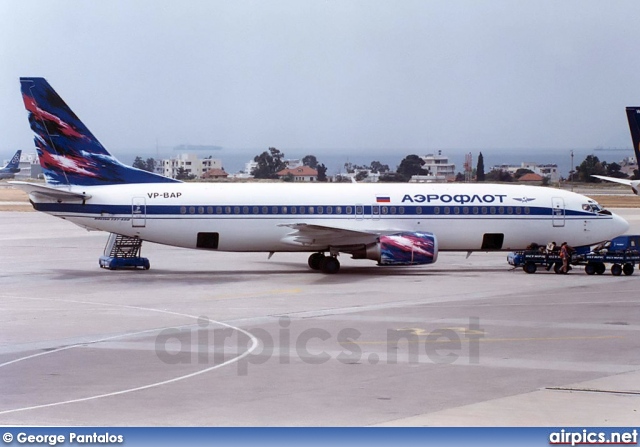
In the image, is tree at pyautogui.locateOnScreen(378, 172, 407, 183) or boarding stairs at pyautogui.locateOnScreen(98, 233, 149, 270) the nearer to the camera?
boarding stairs at pyautogui.locateOnScreen(98, 233, 149, 270)

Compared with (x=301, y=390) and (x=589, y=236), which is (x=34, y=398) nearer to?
(x=301, y=390)

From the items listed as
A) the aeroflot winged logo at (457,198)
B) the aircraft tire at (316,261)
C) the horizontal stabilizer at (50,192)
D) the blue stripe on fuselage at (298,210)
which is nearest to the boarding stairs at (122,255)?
the blue stripe on fuselage at (298,210)

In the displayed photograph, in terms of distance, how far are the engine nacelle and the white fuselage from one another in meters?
1.28

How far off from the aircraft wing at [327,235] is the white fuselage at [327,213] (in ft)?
0.58

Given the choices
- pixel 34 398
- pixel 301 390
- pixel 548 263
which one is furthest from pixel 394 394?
pixel 548 263

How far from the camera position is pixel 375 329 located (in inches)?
1044

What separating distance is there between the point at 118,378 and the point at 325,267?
23.0 metres

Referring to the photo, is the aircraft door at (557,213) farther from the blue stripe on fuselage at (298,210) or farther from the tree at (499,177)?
the tree at (499,177)

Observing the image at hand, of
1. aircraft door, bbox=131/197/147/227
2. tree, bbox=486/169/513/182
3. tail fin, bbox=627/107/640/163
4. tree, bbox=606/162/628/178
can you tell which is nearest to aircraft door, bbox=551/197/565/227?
tail fin, bbox=627/107/640/163

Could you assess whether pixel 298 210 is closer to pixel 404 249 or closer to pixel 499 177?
pixel 404 249

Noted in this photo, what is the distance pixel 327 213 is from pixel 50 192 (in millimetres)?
11734

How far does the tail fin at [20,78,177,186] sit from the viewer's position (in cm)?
4262

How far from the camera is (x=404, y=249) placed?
133ft

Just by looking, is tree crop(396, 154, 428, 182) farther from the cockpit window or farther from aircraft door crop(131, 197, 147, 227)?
aircraft door crop(131, 197, 147, 227)
